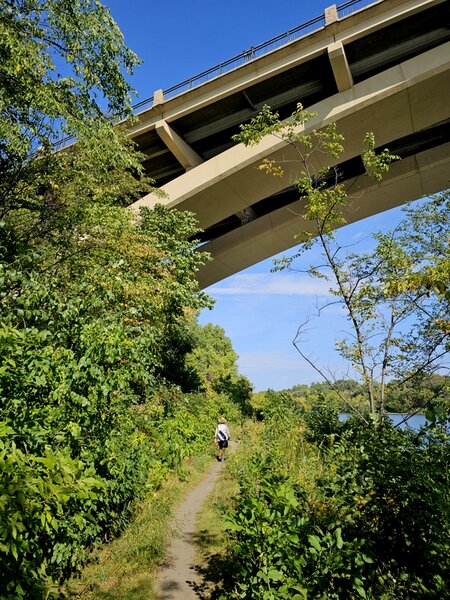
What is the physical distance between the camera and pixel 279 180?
1529cm

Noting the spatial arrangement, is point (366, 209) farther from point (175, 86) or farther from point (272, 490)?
point (272, 490)

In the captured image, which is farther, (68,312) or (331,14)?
(331,14)

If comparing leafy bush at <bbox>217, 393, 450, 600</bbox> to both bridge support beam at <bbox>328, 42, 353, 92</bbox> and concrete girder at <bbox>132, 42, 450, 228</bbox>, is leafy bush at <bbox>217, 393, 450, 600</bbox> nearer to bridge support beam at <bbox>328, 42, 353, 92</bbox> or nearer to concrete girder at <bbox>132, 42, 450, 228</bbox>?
concrete girder at <bbox>132, 42, 450, 228</bbox>

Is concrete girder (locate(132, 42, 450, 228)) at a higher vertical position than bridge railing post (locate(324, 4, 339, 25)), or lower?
lower

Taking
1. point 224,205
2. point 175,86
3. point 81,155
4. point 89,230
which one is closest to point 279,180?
point 224,205

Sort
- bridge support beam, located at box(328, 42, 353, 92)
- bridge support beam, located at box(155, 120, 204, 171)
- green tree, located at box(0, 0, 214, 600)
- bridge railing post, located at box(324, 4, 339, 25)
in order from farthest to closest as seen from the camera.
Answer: bridge support beam, located at box(155, 120, 204, 171) < bridge railing post, located at box(324, 4, 339, 25) < bridge support beam, located at box(328, 42, 353, 92) < green tree, located at box(0, 0, 214, 600)

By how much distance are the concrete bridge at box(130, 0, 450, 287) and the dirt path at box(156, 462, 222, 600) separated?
856 centimetres

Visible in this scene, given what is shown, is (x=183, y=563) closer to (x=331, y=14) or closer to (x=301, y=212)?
(x=331, y=14)

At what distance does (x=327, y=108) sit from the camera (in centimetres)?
1286

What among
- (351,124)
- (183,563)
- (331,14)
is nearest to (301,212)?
(351,124)

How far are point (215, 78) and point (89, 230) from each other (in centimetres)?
948

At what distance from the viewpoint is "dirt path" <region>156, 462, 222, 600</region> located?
4164 mm

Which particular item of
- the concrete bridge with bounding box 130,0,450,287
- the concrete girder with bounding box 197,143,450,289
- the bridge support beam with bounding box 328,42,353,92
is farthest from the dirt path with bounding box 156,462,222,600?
the bridge support beam with bounding box 328,42,353,92

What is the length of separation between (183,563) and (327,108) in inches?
556
